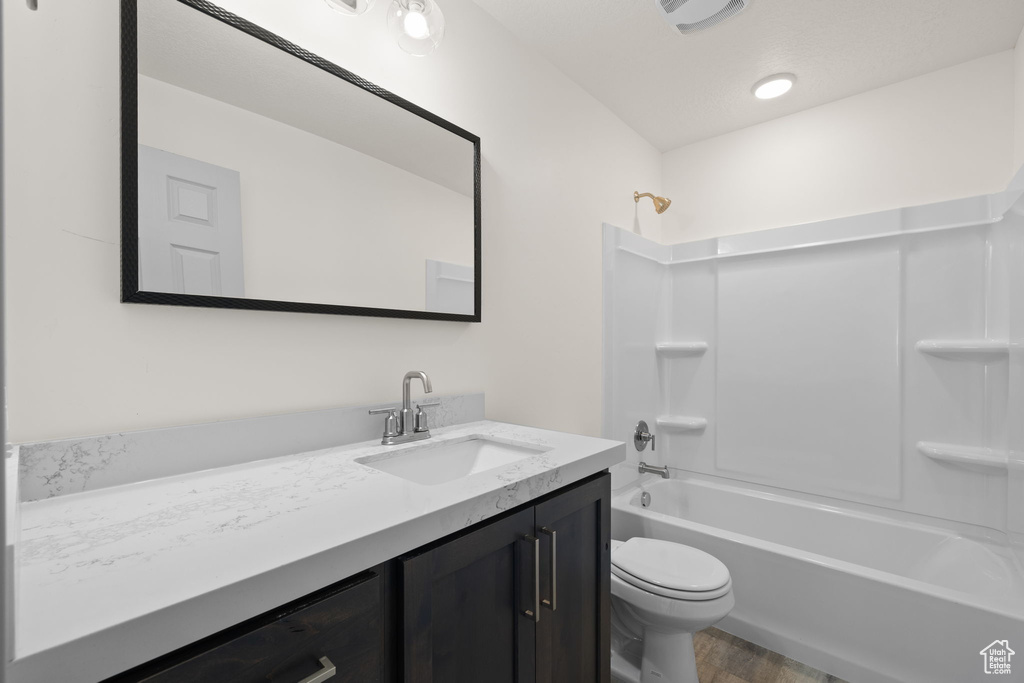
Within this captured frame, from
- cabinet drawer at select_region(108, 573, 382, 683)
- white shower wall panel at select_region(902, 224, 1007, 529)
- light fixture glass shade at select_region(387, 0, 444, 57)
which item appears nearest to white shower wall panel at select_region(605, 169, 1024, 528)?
white shower wall panel at select_region(902, 224, 1007, 529)

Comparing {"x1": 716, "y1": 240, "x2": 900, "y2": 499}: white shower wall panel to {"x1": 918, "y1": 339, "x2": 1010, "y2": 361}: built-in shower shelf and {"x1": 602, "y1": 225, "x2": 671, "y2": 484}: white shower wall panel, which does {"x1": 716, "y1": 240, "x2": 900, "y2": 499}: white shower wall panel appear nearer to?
{"x1": 918, "y1": 339, "x2": 1010, "y2": 361}: built-in shower shelf

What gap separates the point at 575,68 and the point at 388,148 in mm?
1166

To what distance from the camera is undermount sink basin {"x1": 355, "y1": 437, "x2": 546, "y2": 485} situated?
1.22m

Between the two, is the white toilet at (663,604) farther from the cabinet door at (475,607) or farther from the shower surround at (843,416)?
the cabinet door at (475,607)

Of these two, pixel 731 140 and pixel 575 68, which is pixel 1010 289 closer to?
pixel 731 140

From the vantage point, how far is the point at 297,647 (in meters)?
0.60

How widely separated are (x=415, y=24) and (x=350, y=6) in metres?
0.17

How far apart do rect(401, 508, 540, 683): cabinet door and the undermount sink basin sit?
303mm

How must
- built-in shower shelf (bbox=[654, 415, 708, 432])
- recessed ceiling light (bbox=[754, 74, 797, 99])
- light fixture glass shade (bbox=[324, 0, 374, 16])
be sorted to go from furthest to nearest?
built-in shower shelf (bbox=[654, 415, 708, 432]) < recessed ceiling light (bbox=[754, 74, 797, 99]) < light fixture glass shade (bbox=[324, 0, 374, 16])

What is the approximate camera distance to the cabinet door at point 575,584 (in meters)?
1.01

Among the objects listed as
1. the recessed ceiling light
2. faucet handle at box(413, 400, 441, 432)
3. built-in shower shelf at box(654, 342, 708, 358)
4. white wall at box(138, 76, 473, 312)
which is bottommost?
faucet handle at box(413, 400, 441, 432)

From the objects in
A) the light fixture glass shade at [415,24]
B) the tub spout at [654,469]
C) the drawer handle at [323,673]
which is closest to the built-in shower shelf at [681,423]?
the tub spout at [654,469]

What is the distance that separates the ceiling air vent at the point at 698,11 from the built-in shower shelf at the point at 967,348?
1.67 meters

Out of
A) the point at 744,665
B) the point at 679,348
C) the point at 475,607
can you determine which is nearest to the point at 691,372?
the point at 679,348
